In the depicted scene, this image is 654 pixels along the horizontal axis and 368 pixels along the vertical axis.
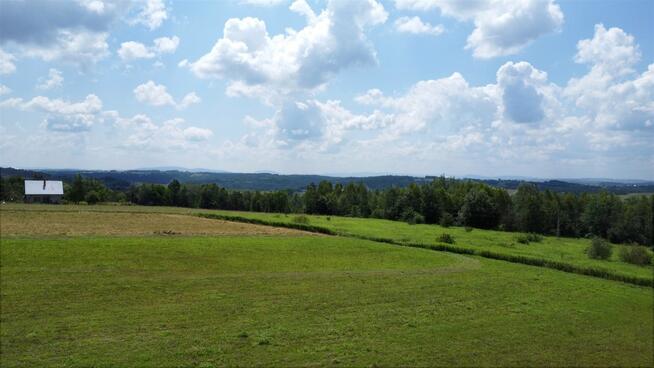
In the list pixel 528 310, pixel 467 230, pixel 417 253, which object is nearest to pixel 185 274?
pixel 528 310

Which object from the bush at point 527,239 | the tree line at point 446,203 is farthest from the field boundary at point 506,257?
the tree line at point 446,203

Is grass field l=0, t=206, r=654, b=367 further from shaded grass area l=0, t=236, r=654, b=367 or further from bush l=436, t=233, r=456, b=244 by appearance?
bush l=436, t=233, r=456, b=244

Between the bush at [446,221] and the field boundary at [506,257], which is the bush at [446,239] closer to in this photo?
the field boundary at [506,257]

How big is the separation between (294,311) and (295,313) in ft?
1.36

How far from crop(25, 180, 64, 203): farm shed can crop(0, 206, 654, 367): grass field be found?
99.0 metres

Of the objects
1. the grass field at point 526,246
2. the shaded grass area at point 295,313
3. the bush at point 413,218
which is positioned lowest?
the bush at point 413,218

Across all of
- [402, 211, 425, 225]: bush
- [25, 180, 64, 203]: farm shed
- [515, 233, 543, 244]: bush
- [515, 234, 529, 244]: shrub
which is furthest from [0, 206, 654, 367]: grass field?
[25, 180, 64, 203]: farm shed

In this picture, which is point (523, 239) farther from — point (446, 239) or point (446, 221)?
point (446, 221)

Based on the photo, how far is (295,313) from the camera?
2350 cm

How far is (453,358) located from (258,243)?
1511 inches

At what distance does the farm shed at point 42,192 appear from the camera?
417 ft

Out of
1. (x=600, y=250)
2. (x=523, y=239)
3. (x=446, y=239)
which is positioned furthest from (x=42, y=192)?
(x=600, y=250)

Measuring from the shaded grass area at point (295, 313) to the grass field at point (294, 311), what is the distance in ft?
0.34

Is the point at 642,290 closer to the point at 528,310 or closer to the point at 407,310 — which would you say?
the point at 528,310
